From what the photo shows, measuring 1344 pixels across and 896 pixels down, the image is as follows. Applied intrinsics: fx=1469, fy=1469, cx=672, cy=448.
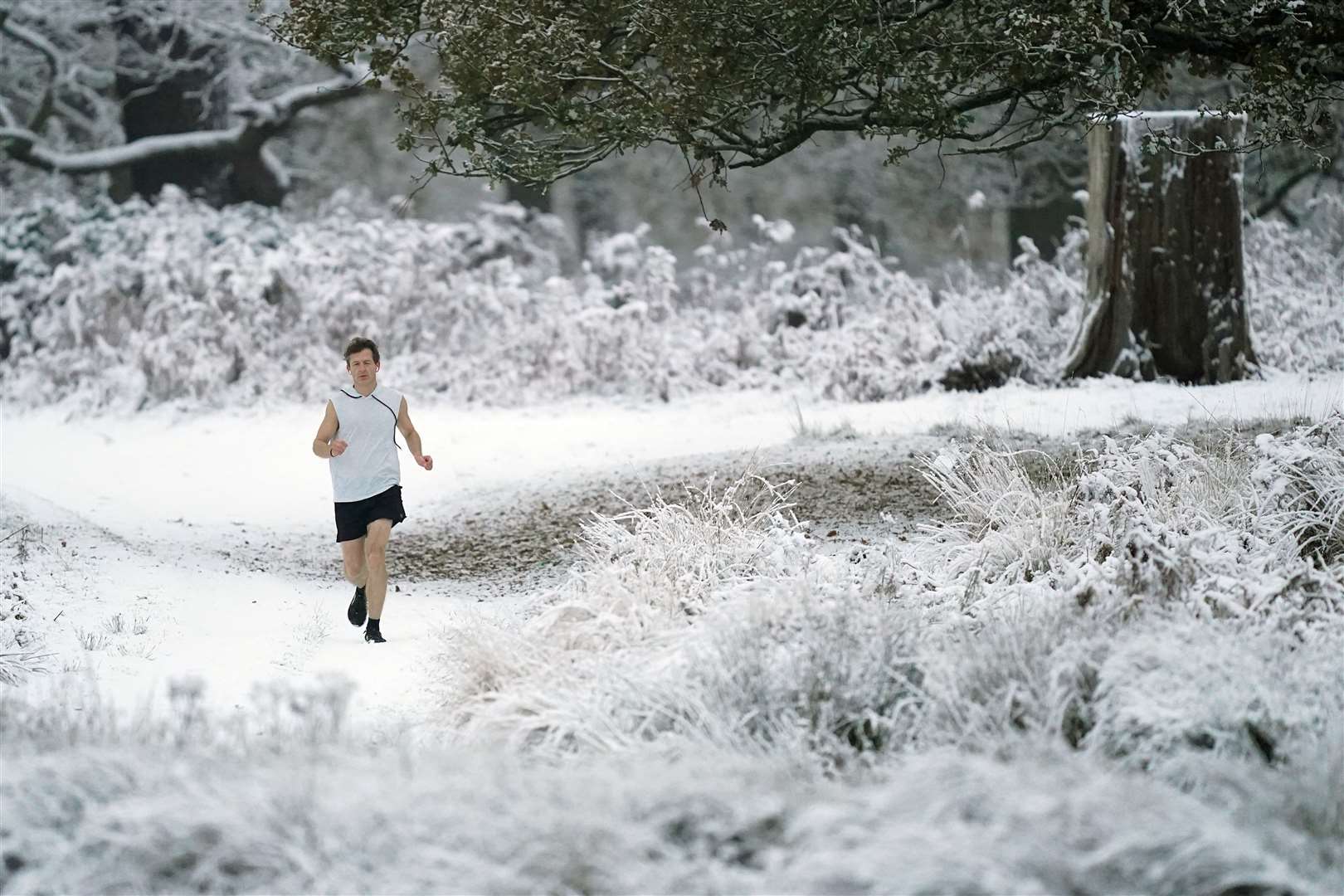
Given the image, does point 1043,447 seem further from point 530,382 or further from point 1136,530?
point 530,382

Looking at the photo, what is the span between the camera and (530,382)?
14.2 metres

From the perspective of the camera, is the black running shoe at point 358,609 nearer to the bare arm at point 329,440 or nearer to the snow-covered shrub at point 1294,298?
the bare arm at point 329,440

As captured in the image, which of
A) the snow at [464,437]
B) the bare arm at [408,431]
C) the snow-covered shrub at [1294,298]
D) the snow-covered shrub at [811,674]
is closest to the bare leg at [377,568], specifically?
the bare arm at [408,431]

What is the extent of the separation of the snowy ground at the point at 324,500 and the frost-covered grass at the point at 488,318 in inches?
19.7

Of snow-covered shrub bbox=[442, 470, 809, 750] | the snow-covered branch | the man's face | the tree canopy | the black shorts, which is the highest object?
the snow-covered branch

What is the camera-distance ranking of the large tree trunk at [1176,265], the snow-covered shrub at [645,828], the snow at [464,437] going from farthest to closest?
the large tree trunk at [1176,265] → the snow at [464,437] → the snow-covered shrub at [645,828]

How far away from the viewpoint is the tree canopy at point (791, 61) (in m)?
6.45

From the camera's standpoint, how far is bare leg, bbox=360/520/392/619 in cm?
666

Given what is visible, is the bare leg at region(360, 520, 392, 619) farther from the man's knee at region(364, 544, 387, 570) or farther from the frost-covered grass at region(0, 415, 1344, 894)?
the frost-covered grass at region(0, 415, 1344, 894)

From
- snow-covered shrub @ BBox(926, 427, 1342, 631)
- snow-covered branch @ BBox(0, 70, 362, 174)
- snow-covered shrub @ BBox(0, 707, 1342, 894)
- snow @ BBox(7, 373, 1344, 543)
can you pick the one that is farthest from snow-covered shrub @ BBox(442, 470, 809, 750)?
snow-covered branch @ BBox(0, 70, 362, 174)

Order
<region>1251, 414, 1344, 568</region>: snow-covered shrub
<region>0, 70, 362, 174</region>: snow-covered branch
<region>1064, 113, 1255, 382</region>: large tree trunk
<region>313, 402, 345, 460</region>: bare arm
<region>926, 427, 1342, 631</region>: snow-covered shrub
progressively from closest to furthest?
<region>926, 427, 1342, 631</region>: snow-covered shrub
<region>1251, 414, 1344, 568</region>: snow-covered shrub
<region>313, 402, 345, 460</region>: bare arm
<region>1064, 113, 1255, 382</region>: large tree trunk
<region>0, 70, 362, 174</region>: snow-covered branch

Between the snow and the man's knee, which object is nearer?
the man's knee

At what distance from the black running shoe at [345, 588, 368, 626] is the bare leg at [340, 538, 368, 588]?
0.13ft

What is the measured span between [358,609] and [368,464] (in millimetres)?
712
